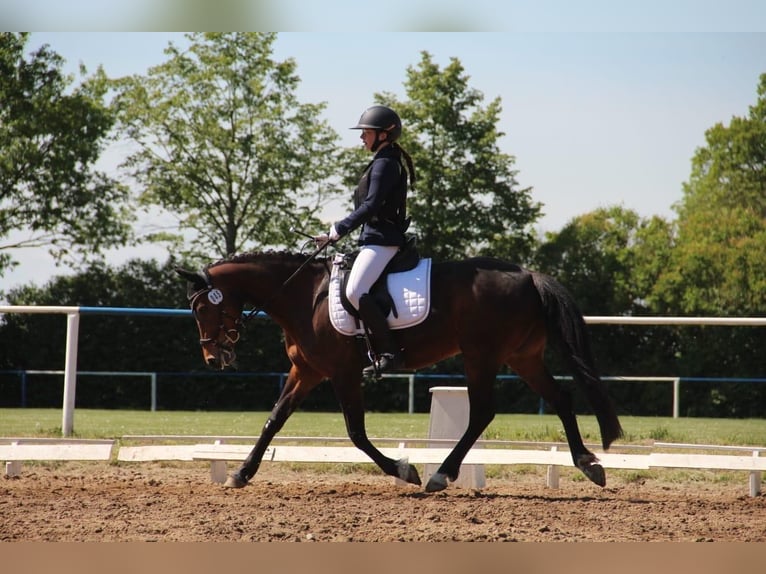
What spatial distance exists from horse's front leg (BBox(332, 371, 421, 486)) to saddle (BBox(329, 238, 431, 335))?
374 millimetres

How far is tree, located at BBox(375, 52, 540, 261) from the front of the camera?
2850 cm

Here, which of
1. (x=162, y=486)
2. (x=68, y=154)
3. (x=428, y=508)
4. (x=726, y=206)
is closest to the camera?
(x=428, y=508)

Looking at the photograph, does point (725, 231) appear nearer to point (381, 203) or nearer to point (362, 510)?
point (381, 203)

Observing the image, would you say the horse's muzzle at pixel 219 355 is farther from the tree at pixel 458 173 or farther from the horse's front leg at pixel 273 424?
the tree at pixel 458 173

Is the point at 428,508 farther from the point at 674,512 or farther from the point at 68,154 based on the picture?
the point at 68,154

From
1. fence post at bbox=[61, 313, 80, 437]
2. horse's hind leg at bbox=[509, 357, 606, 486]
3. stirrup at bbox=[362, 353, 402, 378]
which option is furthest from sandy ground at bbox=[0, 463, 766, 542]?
fence post at bbox=[61, 313, 80, 437]

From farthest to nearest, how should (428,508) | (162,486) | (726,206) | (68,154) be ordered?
(726,206), (68,154), (162,486), (428,508)

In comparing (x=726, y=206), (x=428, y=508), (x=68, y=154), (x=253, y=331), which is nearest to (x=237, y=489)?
(x=428, y=508)

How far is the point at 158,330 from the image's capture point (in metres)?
20.7

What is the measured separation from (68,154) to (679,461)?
24.2 meters

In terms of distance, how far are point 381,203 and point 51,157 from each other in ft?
77.0

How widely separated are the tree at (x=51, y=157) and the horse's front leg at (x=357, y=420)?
22713 millimetres

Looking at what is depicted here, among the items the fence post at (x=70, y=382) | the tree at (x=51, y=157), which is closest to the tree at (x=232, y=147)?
the tree at (x=51, y=157)

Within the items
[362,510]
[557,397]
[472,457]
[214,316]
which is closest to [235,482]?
[214,316]
